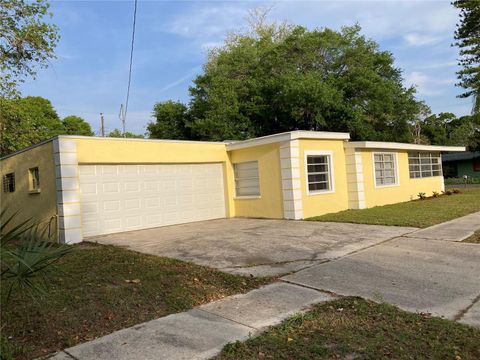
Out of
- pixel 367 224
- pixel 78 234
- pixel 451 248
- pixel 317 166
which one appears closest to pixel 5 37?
pixel 78 234

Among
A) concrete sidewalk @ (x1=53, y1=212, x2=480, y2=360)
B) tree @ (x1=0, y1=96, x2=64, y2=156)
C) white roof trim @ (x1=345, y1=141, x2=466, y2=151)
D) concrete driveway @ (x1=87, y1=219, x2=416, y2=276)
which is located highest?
tree @ (x1=0, y1=96, x2=64, y2=156)

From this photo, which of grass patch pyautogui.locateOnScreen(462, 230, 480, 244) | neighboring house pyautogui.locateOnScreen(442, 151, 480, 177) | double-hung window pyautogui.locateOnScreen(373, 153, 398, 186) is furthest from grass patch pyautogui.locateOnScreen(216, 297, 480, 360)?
neighboring house pyautogui.locateOnScreen(442, 151, 480, 177)

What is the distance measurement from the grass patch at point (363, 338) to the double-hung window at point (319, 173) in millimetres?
9309

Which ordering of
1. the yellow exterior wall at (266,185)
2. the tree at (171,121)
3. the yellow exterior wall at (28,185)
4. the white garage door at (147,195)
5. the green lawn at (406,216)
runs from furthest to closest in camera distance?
the tree at (171,121) → the yellow exterior wall at (266,185) → the white garage door at (147,195) → the yellow exterior wall at (28,185) → the green lawn at (406,216)

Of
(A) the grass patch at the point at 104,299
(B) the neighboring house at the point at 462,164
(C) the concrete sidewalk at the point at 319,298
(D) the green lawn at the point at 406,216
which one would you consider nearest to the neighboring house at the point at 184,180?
(D) the green lawn at the point at 406,216

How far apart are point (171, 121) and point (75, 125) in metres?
23.4

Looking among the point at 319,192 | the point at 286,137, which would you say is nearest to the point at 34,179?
the point at 286,137

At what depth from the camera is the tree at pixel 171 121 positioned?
25562 millimetres

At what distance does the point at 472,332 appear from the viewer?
406 centimetres

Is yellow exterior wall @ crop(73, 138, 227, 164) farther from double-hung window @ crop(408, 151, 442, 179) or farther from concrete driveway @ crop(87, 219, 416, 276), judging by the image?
double-hung window @ crop(408, 151, 442, 179)

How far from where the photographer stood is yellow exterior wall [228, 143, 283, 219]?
537 inches

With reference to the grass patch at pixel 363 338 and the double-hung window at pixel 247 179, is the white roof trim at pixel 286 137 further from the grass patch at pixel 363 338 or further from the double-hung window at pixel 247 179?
the grass patch at pixel 363 338

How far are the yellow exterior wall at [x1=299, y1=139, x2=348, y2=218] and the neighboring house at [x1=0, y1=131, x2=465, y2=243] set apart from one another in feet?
0.11

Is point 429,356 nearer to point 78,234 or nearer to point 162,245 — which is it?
point 162,245
